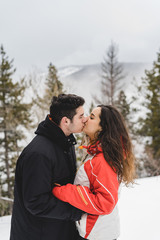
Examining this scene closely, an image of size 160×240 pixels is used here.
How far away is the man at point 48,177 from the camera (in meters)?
1.53

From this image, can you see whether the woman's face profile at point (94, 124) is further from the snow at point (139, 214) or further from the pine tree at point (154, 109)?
the pine tree at point (154, 109)

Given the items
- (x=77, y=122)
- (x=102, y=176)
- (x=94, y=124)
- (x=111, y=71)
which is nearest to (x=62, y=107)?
Answer: (x=77, y=122)

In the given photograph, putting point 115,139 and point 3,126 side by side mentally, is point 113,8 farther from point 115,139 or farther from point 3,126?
point 115,139

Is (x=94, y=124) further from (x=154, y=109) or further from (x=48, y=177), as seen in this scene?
(x=154, y=109)

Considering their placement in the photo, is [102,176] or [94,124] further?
[94,124]

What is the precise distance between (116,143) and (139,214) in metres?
2.78

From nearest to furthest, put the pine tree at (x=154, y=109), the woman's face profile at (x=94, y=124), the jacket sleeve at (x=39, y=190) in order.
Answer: the jacket sleeve at (x=39, y=190), the woman's face profile at (x=94, y=124), the pine tree at (x=154, y=109)

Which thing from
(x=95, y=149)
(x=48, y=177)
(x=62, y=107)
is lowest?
(x=48, y=177)

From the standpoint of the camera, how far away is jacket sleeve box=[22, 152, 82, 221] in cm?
151

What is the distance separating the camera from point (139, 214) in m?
3.86

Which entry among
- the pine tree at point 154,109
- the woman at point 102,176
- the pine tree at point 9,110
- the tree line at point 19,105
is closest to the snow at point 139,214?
the woman at point 102,176

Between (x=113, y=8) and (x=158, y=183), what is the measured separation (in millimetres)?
27320

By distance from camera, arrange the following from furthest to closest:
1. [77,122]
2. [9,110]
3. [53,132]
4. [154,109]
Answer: [154,109]
[9,110]
[77,122]
[53,132]

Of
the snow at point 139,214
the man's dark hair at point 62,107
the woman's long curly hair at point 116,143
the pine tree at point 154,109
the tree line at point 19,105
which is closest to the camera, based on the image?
the woman's long curly hair at point 116,143
